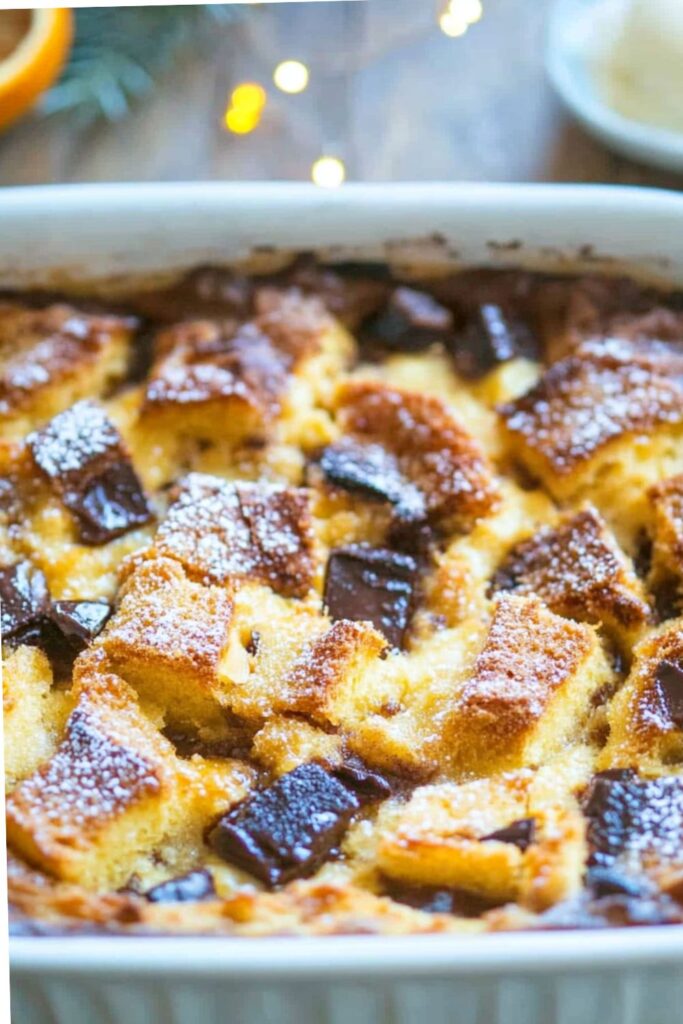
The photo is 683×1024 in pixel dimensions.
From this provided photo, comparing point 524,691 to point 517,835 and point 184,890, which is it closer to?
point 517,835

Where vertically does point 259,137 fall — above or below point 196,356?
above

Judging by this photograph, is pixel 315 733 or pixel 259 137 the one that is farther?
pixel 259 137

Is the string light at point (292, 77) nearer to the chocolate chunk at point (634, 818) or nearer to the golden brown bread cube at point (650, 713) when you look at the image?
the golden brown bread cube at point (650, 713)

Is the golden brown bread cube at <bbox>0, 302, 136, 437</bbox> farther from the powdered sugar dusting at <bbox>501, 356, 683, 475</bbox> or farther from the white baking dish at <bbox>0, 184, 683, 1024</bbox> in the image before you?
the white baking dish at <bbox>0, 184, 683, 1024</bbox>

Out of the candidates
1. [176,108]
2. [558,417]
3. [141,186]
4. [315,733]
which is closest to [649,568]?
[558,417]

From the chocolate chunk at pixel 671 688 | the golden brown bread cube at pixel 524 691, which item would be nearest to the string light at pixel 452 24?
the golden brown bread cube at pixel 524 691

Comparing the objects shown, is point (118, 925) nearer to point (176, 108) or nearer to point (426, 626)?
point (426, 626)
